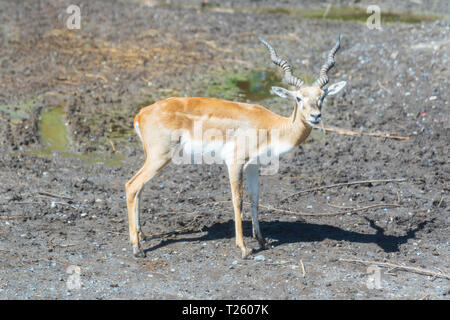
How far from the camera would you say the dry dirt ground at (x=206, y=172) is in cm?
702

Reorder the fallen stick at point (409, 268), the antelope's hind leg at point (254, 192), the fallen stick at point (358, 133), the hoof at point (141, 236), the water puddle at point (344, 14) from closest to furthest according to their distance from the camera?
the fallen stick at point (409, 268)
the antelope's hind leg at point (254, 192)
the hoof at point (141, 236)
the fallen stick at point (358, 133)
the water puddle at point (344, 14)

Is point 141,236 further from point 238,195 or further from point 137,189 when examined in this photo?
point 238,195

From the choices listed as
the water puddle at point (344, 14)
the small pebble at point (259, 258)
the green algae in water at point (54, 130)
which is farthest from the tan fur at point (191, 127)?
the water puddle at point (344, 14)

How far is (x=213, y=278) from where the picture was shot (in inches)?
275

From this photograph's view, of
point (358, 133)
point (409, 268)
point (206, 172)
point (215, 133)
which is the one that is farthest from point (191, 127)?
point (358, 133)

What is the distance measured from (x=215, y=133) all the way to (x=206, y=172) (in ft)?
8.04

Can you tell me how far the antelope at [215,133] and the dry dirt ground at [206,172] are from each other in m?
0.70

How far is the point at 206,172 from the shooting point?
977cm

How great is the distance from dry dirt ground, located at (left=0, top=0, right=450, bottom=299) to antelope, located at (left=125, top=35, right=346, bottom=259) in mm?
696

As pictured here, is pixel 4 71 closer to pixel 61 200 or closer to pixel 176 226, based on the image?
pixel 61 200

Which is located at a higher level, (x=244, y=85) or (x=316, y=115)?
(x=316, y=115)

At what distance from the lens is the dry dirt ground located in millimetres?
7016

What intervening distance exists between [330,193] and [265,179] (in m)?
1.02

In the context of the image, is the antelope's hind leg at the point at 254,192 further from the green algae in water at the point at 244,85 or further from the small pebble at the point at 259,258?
the green algae in water at the point at 244,85
